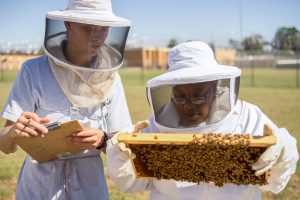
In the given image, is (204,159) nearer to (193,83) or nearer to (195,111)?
(195,111)

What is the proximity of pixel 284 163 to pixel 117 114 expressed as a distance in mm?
1325

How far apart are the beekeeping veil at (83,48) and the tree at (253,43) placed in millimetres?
78151

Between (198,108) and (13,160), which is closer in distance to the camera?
(198,108)

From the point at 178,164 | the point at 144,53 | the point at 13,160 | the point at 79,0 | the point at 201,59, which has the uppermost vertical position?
the point at 79,0

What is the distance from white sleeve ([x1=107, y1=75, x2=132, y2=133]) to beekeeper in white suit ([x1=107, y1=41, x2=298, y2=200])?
1.70 feet

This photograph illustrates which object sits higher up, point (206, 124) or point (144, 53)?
point (206, 124)

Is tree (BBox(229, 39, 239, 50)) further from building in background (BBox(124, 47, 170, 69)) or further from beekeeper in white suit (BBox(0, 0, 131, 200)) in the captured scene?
beekeeper in white suit (BBox(0, 0, 131, 200))

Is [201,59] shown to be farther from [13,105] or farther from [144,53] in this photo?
[144,53]

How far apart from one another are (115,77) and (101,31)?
361 mm

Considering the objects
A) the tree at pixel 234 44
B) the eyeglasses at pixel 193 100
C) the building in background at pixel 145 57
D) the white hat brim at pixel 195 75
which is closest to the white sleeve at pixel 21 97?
the white hat brim at pixel 195 75

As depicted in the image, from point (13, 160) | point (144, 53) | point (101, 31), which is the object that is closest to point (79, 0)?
point (101, 31)

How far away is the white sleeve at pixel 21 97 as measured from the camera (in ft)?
10.0

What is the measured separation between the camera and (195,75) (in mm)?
2594

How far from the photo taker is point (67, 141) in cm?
294
